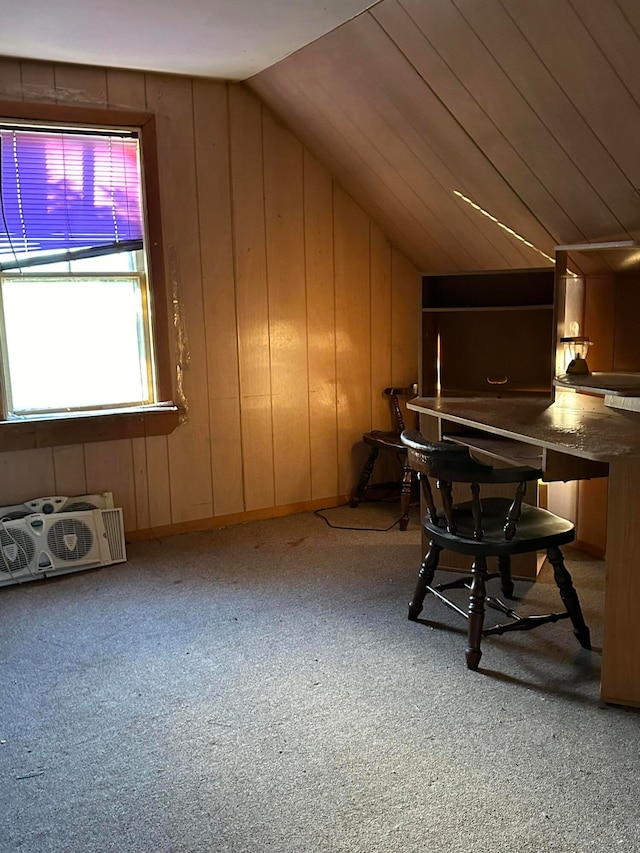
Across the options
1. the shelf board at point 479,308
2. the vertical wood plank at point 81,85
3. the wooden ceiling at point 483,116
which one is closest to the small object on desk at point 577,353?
the shelf board at point 479,308

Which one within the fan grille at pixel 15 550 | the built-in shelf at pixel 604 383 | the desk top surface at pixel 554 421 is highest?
the built-in shelf at pixel 604 383

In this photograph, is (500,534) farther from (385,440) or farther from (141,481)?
(141,481)

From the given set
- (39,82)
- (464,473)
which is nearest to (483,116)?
(464,473)

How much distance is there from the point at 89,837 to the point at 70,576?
1804 millimetres

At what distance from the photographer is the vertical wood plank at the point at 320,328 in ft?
13.7

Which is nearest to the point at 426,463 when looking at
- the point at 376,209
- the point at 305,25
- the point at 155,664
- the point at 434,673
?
the point at 434,673

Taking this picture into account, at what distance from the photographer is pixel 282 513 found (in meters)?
4.32

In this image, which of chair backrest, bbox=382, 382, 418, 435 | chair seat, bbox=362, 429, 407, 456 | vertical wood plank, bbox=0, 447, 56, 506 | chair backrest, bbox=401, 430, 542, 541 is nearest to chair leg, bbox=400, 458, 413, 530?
chair seat, bbox=362, 429, 407, 456

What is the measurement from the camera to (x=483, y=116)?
2852mm

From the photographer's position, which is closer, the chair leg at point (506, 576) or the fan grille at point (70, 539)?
the chair leg at point (506, 576)

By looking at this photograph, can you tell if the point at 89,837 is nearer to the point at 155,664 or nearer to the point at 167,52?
the point at 155,664

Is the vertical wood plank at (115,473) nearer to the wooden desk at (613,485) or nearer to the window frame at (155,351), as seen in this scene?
the window frame at (155,351)

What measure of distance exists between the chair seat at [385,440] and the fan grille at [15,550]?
5.91 feet

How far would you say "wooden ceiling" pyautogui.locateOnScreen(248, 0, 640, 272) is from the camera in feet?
7.70
